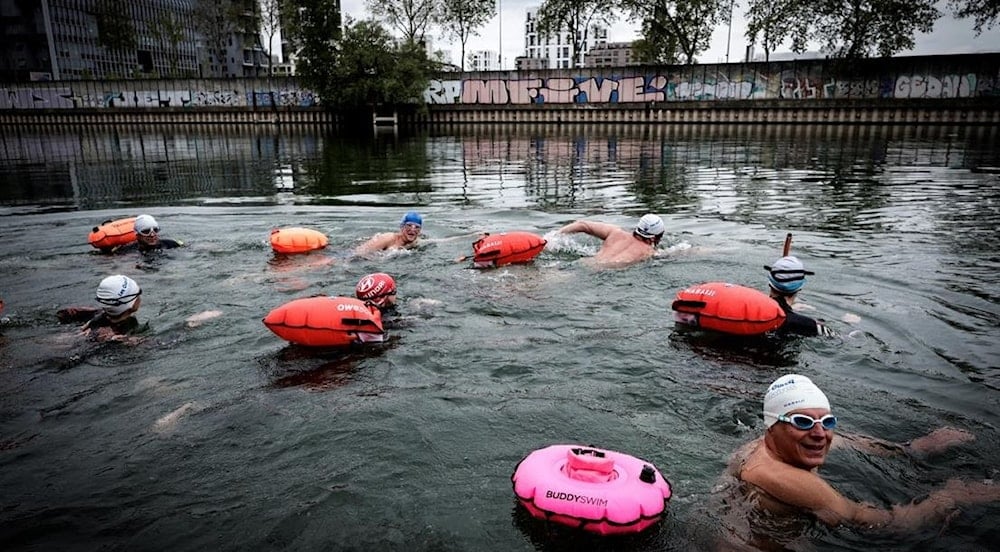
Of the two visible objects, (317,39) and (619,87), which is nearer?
(317,39)

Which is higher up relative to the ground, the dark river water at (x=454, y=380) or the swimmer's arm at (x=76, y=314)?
the swimmer's arm at (x=76, y=314)

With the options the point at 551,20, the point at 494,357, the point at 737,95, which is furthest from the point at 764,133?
the point at 494,357

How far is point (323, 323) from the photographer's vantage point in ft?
22.6

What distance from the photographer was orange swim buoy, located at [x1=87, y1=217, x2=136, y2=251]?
1179 centimetres

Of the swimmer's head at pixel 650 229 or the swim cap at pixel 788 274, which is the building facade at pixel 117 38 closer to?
the swimmer's head at pixel 650 229

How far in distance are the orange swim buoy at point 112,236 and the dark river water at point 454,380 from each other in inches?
18.4

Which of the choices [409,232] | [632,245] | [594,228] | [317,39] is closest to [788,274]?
[632,245]

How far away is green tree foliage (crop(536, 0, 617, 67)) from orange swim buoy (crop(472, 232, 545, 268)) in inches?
2397

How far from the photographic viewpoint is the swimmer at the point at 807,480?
4.24m

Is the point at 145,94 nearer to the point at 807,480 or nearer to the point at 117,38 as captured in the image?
the point at 117,38

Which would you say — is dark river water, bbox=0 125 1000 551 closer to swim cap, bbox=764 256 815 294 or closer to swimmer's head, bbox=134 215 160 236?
swimmer's head, bbox=134 215 160 236

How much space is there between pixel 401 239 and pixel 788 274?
22.7 ft

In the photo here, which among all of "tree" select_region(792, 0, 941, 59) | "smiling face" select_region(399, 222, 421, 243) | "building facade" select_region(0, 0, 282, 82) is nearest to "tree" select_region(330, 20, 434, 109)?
"building facade" select_region(0, 0, 282, 82)

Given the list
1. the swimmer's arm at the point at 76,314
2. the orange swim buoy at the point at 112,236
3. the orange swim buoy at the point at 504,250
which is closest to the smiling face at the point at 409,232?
the orange swim buoy at the point at 504,250
